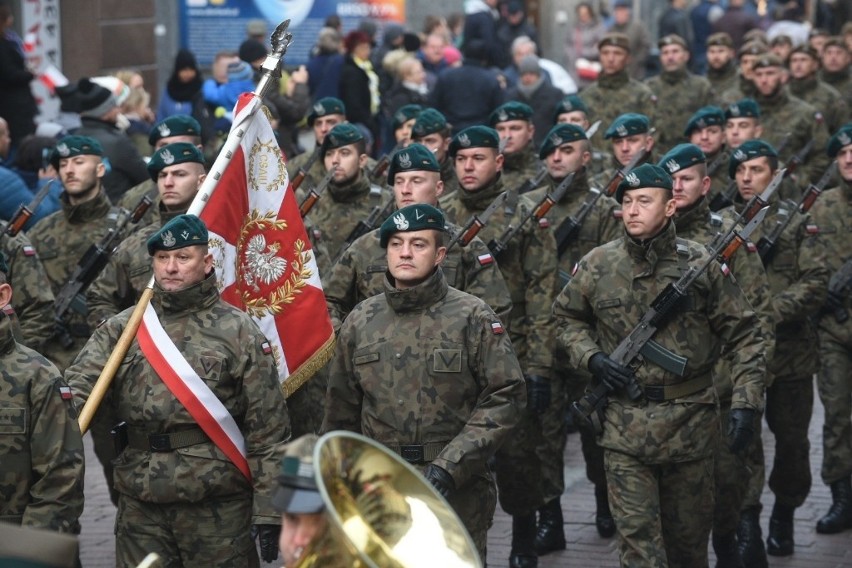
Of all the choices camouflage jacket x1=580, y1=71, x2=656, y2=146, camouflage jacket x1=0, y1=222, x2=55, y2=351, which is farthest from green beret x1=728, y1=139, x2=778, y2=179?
camouflage jacket x1=580, y1=71, x2=656, y2=146

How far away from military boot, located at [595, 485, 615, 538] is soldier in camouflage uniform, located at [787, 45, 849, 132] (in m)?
8.15

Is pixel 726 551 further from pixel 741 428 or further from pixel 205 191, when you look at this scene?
pixel 205 191

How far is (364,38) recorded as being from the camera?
17.4 m

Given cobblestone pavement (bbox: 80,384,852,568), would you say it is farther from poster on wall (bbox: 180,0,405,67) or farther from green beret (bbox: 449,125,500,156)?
poster on wall (bbox: 180,0,405,67)

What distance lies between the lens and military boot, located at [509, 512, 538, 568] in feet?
28.7

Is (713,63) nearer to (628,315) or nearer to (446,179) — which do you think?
(446,179)

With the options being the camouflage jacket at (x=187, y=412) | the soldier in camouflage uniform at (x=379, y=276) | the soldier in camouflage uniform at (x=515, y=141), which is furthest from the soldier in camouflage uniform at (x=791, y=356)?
the camouflage jacket at (x=187, y=412)

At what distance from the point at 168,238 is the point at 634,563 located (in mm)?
2493

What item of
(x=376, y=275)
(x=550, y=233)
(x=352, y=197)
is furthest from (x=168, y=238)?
(x=352, y=197)

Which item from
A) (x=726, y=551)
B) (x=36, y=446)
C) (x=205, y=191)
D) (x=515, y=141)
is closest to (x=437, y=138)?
(x=515, y=141)

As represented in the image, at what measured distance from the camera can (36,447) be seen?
6.03 meters

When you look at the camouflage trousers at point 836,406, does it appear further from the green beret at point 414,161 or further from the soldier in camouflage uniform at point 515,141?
the green beret at point 414,161

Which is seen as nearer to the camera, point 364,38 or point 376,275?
point 376,275

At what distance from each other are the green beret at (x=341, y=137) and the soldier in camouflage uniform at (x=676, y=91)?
18.5ft
